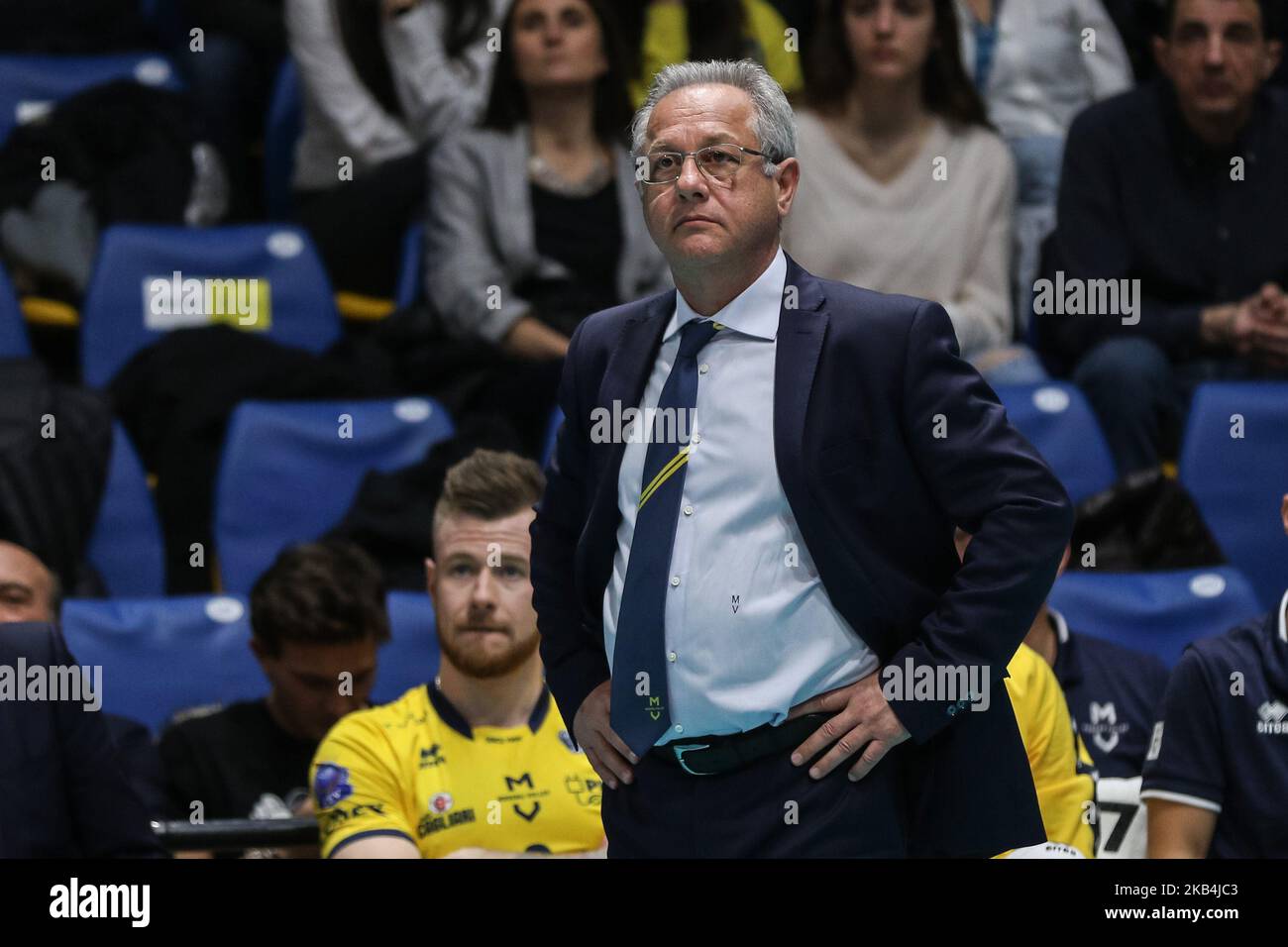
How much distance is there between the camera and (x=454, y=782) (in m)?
3.04

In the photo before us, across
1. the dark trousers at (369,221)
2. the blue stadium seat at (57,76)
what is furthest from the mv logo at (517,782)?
the blue stadium seat at (57,76)

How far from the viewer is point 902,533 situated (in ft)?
6.74

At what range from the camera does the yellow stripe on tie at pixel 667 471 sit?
81.9 inches

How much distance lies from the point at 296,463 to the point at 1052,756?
6.19ft

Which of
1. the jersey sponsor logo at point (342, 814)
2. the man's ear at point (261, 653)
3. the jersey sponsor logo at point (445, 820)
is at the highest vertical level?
the man's ear at point (261, 653)

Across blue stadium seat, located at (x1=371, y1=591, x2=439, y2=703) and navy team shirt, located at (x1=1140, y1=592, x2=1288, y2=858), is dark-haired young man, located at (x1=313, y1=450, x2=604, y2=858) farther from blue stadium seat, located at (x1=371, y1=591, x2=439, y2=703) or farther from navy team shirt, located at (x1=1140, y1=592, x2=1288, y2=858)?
navy team shirt, located at (x1=1140, y1=592, x2=1288, y2=858)

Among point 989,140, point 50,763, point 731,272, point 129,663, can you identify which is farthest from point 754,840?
point 989,140

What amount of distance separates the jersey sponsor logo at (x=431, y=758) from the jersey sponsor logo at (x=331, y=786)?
13cm

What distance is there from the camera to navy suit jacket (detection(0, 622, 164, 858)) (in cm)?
250

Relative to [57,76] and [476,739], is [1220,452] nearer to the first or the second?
[476,739]

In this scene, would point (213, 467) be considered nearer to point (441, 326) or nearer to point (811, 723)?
point (441, 326)

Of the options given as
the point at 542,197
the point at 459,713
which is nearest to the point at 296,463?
the point at 542,197

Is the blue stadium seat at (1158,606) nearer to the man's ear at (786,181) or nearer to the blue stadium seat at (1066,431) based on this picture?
the blue stadium seat at (1066,431)
